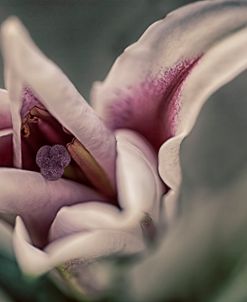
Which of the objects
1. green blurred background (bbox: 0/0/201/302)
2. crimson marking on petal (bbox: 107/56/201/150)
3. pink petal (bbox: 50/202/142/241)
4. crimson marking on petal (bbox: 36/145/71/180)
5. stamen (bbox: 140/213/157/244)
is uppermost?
green blurred background (bbox: 0/0/201/302)

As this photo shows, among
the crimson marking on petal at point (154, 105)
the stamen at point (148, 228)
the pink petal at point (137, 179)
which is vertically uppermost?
the crimson marking on petal at point (154, 105)

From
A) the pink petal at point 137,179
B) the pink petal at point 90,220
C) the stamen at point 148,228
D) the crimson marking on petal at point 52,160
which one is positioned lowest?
the stamen at point 148,228

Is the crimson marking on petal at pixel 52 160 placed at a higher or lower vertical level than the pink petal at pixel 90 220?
higher
